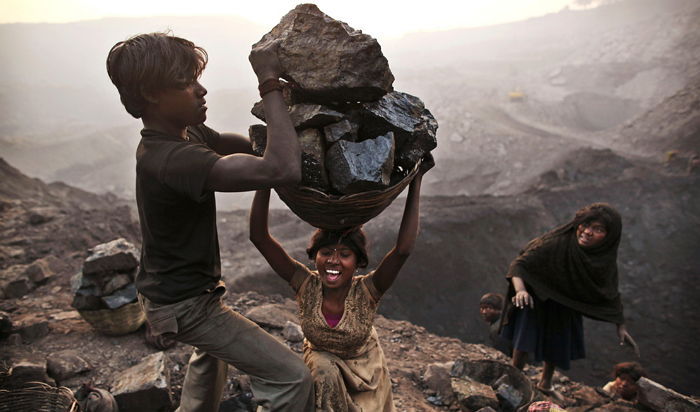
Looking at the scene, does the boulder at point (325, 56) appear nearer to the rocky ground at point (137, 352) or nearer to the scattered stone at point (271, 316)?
the rocky ground at point (137, 352)

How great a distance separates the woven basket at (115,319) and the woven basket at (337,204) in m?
2.55

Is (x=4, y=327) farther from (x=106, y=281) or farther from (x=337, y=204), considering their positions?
(x=337, y=204)

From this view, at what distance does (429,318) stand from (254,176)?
6.31 meters

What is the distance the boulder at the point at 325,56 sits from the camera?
162cm

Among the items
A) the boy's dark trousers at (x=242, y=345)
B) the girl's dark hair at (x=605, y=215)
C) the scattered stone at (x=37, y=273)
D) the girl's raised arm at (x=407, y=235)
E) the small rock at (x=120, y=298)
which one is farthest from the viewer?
the scattered stone at (x=37, y=273)

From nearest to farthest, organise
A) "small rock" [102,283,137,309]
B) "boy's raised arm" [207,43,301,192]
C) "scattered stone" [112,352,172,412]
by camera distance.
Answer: "boy's raised arm" [207,43,301,192] → "scattered stone" [112,352,172,412] → "small rock" [102,283,137,309]

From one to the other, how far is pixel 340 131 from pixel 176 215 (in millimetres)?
783

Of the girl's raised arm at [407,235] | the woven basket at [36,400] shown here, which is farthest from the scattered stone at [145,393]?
the girl's raised arm at [407,235]

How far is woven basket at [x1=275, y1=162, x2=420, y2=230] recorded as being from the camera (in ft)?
4.94

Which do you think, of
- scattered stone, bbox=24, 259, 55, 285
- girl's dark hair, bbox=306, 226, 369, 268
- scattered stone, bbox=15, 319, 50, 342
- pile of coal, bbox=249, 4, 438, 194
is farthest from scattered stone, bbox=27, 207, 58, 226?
pile of coal, bbox=249, 4, 438, 194

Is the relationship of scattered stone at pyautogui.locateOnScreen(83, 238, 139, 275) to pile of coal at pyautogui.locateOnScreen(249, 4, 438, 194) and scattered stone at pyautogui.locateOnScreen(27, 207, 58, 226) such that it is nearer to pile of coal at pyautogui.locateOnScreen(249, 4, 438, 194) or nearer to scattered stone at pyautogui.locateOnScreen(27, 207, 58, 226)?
pile of coal at pyautogui.locateOnScreen(249, 4, 438, 194)

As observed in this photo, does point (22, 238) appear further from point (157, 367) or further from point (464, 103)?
point (464, 103)

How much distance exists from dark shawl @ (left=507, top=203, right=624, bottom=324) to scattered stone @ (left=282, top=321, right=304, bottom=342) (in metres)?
2.07

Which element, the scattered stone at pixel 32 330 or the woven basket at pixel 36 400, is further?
the scattered stone at pixel 32 330
